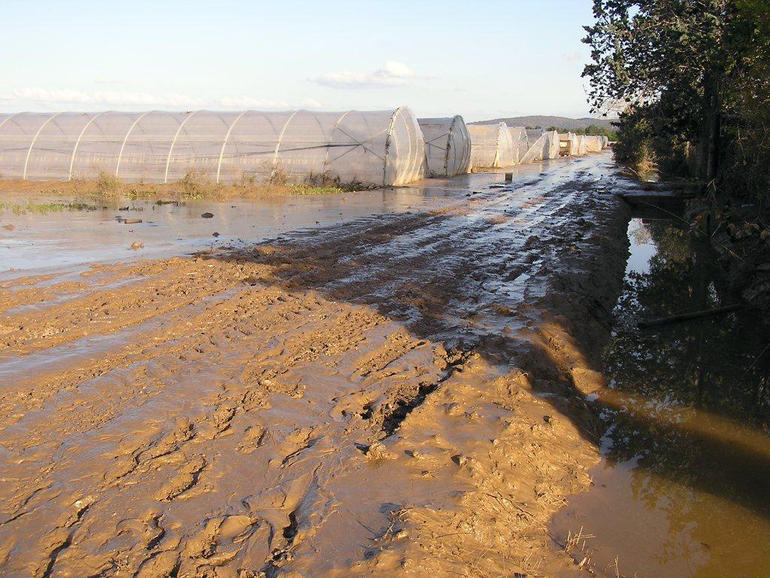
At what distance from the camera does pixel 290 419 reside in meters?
4.39

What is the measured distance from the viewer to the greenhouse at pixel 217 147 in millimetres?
21750

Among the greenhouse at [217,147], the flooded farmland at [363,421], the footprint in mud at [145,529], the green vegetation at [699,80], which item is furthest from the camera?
the greenhouse at [217,147]

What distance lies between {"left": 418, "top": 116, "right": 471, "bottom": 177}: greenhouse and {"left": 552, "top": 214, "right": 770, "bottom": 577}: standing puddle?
21.1m

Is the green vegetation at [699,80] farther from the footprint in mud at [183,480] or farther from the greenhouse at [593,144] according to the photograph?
the greenhouse at [593,144]

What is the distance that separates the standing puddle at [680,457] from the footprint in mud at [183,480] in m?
2.06

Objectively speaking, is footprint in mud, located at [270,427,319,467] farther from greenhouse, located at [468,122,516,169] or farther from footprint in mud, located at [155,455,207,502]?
greenhouse, located at [468,122,516,169]

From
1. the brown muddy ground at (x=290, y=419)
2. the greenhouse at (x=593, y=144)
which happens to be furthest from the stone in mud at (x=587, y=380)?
the greenhouse at (x=593, y=144)

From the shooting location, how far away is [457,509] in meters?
3.43

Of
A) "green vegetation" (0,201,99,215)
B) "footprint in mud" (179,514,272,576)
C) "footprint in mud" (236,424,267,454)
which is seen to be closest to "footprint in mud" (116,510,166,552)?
"footprint in mud" (179,514,272,576)

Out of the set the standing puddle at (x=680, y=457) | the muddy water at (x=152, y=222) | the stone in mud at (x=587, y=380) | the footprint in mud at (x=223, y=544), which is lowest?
the standing puddle at (x=680, y=457)

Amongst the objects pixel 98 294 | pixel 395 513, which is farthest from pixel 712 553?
→ pixel 98 294

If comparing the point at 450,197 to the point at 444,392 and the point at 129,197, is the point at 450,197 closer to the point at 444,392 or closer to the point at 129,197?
the point at 129,197

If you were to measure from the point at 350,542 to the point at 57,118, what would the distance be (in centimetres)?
2539

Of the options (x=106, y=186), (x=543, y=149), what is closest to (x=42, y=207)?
(x=106, y=186)
